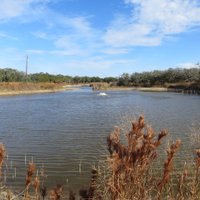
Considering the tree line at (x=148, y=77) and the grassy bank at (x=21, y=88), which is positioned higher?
the tree line at (x=148, y=77)

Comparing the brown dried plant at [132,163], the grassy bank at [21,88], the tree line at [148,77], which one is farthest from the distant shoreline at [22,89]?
the brown dried plant at [132,163]

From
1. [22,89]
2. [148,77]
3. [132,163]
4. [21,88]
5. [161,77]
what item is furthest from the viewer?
[148,77]

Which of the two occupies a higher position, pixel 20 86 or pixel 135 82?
pixel 135 82

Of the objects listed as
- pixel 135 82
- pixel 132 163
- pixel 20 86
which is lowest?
pixel 20 86

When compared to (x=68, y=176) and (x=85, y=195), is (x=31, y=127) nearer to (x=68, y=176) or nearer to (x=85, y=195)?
(x=68, y=176)

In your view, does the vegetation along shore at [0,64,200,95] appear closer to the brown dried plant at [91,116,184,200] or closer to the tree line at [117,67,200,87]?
the tree line at [117,67,200,87]

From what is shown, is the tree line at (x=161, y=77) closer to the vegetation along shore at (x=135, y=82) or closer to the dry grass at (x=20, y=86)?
the vegetation along shore at (x=135, y=82)

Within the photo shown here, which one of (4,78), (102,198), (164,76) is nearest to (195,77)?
(164,76)

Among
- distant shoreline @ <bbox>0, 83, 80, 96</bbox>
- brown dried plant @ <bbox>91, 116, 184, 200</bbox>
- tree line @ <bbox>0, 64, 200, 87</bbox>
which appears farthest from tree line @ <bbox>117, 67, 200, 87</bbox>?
brown dried plant @ <bbox>91, 116, 184, 200</bbox>

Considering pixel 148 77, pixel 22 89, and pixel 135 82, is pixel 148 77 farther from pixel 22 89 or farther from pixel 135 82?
pixel 22 89

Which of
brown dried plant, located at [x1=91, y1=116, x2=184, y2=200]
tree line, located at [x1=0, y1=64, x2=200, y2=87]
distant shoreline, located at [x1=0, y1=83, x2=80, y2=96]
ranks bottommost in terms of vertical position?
distant shoreline, located at [x1=0, y1=83, x2=80, y2=96]

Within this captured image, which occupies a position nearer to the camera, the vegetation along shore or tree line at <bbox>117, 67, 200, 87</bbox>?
the vegetation along shore

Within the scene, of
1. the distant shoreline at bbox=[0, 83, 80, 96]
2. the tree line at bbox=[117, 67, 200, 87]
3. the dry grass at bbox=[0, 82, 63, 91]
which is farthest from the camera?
the tree line at bbox=[117, 67, 200, 87]

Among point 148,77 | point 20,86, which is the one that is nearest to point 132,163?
point 20,86
